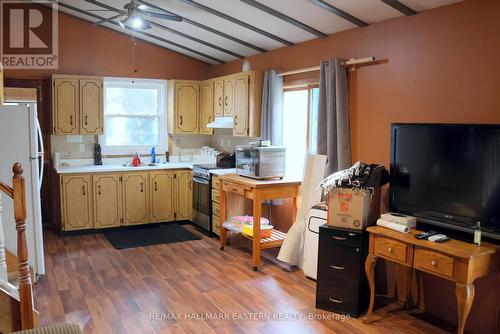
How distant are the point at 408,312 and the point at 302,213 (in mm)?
1376

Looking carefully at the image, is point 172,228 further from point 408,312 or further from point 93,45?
point 408,312

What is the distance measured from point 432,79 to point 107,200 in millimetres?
4142

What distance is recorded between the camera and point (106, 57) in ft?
19.5

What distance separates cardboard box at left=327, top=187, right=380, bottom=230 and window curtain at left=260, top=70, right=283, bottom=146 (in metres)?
1.71

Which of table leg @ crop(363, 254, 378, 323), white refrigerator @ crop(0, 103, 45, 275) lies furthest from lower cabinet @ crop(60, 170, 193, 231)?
table leg @ crop(363, 254, 378, 323)

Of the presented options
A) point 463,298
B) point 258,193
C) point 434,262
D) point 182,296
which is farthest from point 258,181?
point 463,298

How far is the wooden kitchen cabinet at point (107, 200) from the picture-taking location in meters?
5.48

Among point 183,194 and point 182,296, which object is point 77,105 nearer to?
point 183,194

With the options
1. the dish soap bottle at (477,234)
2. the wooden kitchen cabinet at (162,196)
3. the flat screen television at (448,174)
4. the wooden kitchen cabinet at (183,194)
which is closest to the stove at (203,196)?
the wooden kitchen cabinet at (183,194)

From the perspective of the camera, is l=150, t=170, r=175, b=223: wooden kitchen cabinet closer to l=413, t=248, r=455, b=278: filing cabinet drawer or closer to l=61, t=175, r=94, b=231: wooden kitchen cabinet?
l=61, t=175, r=94, b=231: wooden kitchen cabinet

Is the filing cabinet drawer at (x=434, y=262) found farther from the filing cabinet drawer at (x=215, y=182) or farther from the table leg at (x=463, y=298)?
the filing cabinet drawer at (x=215, y=182)

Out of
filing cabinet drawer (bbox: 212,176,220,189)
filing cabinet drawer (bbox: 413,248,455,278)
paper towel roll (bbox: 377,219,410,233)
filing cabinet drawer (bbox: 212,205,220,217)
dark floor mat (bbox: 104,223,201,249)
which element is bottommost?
dark floor mat (bbox: 104,223,201,249)

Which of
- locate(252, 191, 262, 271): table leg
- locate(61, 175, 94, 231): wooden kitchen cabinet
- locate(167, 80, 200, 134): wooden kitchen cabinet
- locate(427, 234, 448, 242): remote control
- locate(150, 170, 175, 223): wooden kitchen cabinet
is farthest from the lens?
locate(167, 80, 200, 134): wooden kitchen cabinet

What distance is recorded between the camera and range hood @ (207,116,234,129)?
18.0ft
